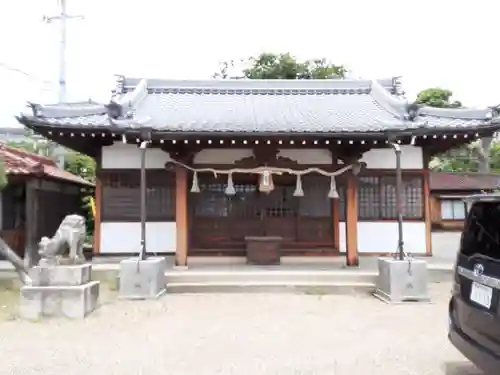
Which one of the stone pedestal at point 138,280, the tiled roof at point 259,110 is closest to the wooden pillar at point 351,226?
the tiled roof at point 259,110

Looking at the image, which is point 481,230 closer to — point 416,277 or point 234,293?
point 416,277

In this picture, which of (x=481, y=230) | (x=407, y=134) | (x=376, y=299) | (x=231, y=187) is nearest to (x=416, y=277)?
(x=376, y=299)

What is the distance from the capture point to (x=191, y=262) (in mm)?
11883

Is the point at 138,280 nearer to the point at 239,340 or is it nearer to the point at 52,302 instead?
the point at 52,302

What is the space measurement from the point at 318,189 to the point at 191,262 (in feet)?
11.9

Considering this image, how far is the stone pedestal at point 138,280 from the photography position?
28.8ft

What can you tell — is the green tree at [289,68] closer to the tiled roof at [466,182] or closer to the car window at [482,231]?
the tiled roof at [466,182]

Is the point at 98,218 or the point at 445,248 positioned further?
the point at 445,248

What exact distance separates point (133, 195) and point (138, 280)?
3.69 metres

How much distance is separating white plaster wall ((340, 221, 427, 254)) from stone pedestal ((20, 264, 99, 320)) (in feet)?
23.1

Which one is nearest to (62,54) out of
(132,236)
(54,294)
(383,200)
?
(132,236)

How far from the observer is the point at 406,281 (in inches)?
341

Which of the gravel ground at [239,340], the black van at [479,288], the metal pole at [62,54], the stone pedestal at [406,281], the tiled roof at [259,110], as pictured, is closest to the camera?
the black van at [479,288]

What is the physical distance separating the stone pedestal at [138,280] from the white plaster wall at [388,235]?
5.36 meters
